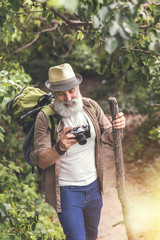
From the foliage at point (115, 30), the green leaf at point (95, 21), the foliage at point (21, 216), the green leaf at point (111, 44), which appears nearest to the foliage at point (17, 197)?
the foliage at point (21, 216)

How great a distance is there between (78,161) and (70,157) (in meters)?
0.09

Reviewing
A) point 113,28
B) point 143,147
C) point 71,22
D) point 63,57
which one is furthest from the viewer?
point 143,147

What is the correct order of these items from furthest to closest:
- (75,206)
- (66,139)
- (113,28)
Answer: (75,206) < (66,139) < (113,28)

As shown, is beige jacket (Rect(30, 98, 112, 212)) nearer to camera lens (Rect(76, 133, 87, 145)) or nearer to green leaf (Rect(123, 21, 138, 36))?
camera lens (Rect(76, 133, 87, 145))

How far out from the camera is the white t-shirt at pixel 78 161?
2.72 meters

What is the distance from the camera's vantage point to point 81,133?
2459mm

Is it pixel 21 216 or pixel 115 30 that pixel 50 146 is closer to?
pixel 21 216

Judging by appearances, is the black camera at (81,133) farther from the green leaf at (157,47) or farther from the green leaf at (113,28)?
the green leaf at (113,28)

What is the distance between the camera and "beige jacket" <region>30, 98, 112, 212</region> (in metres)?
2.61

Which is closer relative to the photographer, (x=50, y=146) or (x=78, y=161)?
(x=50, y=146)

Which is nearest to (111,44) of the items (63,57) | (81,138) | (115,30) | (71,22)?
(115,30)

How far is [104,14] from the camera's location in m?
1.40

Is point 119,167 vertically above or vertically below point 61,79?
below

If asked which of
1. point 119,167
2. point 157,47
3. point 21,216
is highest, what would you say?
point 157,47
